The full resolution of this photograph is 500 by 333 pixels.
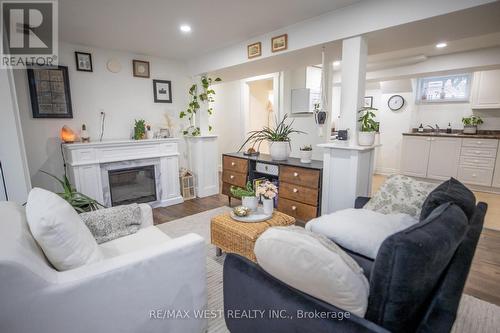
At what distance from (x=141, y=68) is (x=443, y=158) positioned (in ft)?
18.3

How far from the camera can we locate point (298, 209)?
3.01 meters

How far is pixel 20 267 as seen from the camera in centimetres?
91

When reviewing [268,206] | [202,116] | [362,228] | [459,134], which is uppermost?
[202,116]

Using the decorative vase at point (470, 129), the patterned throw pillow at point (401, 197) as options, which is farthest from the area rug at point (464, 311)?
the decorative vase at point (470, 129)

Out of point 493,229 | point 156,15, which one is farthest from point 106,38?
point 493,229

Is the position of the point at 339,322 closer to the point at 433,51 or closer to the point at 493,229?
the point at 493,229

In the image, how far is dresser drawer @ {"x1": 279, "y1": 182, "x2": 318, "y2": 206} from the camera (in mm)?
2822

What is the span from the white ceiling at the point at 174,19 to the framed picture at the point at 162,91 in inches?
26.9

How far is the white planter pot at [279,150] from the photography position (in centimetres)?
325

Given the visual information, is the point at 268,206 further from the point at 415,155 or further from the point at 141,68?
the point at 415,155

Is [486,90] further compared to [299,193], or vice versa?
[486,90]

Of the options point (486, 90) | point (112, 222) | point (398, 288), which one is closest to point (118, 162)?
point (112, 222)

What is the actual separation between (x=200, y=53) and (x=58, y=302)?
368 centimetres

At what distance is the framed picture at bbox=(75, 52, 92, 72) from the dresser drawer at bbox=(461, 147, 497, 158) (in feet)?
20.5
